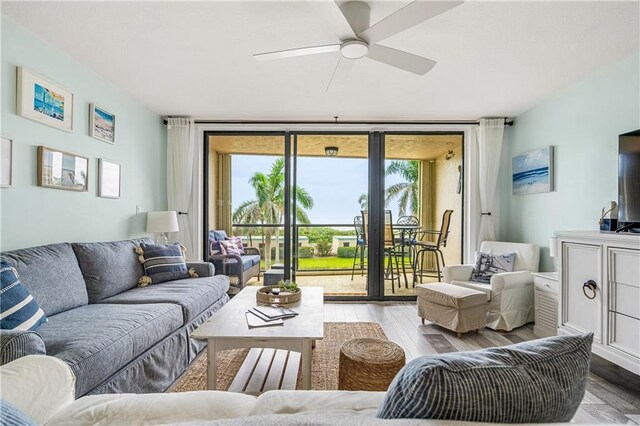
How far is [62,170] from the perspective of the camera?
8.48 feet

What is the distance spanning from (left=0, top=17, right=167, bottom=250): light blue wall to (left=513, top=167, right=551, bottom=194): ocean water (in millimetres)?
4703

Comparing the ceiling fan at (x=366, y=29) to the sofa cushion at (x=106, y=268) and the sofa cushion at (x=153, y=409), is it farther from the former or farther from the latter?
the sofa cushion at (x=106, y=268)

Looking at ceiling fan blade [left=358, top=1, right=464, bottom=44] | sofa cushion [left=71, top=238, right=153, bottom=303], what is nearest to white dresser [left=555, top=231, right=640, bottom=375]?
ceiling fan blade [left=358, top=1, right=464, bottom=44]

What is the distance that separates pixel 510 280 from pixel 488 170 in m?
1.56

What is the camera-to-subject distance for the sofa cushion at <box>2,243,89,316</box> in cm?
195

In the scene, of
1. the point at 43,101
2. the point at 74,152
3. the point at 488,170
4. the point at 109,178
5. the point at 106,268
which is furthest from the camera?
the point at 488,170

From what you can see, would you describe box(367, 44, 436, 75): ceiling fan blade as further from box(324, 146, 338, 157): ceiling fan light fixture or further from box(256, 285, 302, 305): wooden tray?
box(324, 146, 338, 157): ceiling fan light fixture

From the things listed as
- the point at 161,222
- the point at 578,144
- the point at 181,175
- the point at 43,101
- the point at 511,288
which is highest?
the point at 43,101

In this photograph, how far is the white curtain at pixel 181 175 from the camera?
4164mm

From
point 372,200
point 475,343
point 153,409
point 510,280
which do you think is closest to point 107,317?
point 153,409

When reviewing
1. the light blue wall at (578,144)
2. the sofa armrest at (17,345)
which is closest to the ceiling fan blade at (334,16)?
the sofa armrest at (17,345)

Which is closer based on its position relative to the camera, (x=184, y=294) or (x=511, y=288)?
(x=184, y=294)

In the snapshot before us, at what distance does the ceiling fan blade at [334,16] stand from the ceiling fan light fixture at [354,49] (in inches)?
1.5

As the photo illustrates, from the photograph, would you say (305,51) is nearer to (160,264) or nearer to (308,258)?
(160,264)
